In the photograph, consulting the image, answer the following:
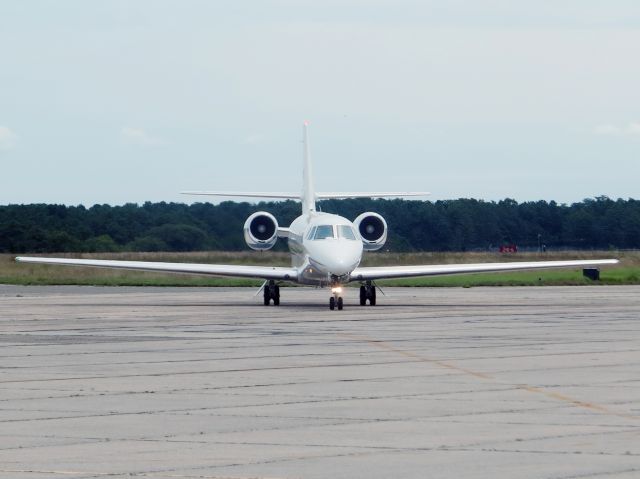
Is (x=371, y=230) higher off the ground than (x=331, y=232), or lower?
higher

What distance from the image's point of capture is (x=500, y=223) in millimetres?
93312

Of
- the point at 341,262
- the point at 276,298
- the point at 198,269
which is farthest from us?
the point at 276,298

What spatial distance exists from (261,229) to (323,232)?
5.02 meters

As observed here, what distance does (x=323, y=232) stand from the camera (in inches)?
1288

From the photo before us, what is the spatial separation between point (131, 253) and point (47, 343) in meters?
33.2

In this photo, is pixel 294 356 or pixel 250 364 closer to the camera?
pixel 250 364

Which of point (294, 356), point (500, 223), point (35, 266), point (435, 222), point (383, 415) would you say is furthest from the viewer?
point (500, 223)

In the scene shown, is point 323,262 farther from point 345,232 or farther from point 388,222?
point 388,222

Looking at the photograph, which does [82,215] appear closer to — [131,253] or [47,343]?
[131,253]

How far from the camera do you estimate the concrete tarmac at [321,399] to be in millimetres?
8750

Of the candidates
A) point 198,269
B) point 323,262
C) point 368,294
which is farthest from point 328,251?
point 198,269

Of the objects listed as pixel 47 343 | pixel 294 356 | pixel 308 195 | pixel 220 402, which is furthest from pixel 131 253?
pixel 220 402

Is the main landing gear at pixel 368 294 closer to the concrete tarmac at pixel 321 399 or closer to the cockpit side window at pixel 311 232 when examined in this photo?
the cockpit side window at pixel 311 232

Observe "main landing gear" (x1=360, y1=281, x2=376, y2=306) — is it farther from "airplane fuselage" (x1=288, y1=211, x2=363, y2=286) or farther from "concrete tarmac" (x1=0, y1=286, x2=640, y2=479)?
"concrete tarmac" (x1=0, y1=286, x2=640, y2=479)
